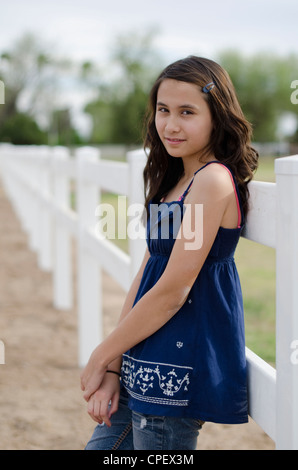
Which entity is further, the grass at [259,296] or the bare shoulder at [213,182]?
the grass at [259,296]

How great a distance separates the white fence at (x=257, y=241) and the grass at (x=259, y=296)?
109 cm

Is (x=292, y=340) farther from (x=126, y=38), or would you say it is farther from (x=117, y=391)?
(x=126, y=38)

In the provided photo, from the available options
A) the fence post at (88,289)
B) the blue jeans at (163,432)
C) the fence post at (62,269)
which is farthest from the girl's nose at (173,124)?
the fence post at (62,269)

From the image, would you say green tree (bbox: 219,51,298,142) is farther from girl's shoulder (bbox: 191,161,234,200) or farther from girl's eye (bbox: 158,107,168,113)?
girl's shoulder (bbox: 191,161,234,200)

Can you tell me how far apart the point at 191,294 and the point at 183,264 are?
0.11 m

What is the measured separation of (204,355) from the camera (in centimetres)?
162

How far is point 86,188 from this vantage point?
14.0 ft

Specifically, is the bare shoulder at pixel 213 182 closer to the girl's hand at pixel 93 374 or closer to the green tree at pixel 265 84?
the girl's hand at pixel 93 374

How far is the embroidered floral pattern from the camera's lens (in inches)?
64.2

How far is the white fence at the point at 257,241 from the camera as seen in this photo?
4.55ft

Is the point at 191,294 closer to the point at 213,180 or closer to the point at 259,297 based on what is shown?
the point at 213,180

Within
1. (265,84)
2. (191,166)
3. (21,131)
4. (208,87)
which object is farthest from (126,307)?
(265,84)

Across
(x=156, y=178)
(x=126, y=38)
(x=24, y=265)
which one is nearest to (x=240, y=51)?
(x=126, y=38)
